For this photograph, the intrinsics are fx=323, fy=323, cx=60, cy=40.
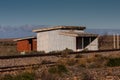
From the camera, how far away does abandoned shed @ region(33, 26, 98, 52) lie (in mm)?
39719

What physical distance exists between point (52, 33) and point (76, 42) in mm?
3615

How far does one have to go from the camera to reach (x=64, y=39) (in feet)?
132

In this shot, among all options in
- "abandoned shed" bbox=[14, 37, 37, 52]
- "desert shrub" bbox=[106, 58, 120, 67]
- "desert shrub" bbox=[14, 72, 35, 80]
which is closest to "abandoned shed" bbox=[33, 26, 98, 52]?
"abandoned shed" bbox=[14, 37, 37, 52]

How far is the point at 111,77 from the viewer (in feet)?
60.0

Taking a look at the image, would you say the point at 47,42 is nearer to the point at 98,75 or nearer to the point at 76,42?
the point at 76,42

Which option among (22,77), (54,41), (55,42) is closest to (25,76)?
(22,77)

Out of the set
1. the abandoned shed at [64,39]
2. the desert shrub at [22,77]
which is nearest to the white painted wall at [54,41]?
the abandoned shed at [64,39]

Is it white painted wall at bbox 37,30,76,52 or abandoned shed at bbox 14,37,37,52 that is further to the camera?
abandoned shed at bbox 14,37,37,52

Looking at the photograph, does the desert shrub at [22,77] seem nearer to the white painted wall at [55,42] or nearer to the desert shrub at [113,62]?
the desert shrub at [113,62]

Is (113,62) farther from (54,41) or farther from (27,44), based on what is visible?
(27,44)

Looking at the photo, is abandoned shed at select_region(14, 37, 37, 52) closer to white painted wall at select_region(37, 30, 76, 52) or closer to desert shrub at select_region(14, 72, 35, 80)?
white painted wall at select_region(37, 30, 76, 52)

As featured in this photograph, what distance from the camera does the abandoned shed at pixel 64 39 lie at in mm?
39719

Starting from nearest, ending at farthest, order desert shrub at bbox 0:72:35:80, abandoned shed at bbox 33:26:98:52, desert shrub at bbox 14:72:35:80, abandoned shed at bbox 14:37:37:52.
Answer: desert shrub at bbox 0:72:35:80, desert shrub at bbox 14:72:35:80, abandoned shed at bbox 33:26:98:52, abandoned shed at bbox 14:37:37:52

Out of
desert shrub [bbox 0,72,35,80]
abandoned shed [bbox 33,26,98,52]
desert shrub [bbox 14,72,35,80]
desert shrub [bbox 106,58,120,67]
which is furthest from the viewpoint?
abandoned shed [bbox 33,26,98,52]
